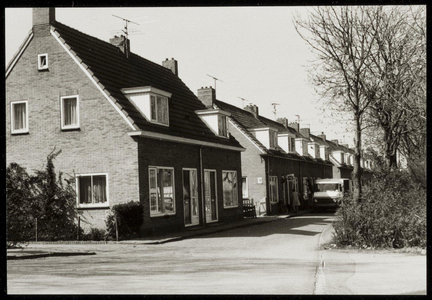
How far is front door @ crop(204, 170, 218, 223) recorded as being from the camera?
26828 millimetres

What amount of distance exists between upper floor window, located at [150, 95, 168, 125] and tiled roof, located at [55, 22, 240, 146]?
36 centimetres

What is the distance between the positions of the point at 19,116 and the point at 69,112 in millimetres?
2244

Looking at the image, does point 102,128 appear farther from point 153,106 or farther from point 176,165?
point 176,165

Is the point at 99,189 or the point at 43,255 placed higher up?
the point at 99,189

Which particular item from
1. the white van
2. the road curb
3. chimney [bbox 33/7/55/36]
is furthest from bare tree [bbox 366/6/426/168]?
the white van

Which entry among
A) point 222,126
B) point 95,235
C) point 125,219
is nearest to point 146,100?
point 125,219

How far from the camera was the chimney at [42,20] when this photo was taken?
21.8 metres

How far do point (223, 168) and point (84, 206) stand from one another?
948 centimetres

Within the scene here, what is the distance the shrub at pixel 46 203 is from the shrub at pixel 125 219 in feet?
5.38

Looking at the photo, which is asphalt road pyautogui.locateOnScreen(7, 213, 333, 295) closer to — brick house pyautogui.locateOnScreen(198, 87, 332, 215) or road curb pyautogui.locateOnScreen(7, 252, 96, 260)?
road curb pyautogui.locateOnScreen(7, 252, 96, 260)

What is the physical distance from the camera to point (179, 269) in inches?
479

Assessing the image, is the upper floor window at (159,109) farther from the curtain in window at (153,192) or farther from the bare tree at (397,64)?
the bare tree at (397,64)

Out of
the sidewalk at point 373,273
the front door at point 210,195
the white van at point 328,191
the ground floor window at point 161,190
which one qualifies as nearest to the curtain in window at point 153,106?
the ground floor window at point 161,190

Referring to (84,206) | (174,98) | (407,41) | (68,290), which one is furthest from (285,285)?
(174,98)
